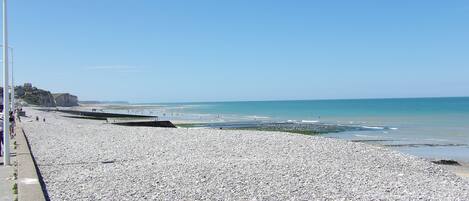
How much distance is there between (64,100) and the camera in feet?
443

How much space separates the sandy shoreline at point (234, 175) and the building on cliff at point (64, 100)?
11790 centimetres

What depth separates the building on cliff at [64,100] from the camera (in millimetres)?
131375

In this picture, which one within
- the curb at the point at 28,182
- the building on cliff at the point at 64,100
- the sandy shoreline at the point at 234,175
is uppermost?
the building on cliff at the point at 64,100

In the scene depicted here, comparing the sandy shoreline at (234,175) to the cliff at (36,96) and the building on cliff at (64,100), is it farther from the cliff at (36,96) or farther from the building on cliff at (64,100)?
the building on cliff at (64,100)

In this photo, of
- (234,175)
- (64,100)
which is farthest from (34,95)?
(234,175)

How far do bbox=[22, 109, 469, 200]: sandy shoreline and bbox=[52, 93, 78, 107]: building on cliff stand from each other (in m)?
118

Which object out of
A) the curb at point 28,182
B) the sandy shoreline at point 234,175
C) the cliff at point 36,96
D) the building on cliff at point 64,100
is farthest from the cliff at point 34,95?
the curb at point 28,182

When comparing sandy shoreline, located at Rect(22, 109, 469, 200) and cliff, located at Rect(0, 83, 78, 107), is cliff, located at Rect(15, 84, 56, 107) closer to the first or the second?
cliff, located at Rect(0, 83, 78, 107)

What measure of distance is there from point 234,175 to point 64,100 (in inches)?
5196

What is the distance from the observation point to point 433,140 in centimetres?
3256

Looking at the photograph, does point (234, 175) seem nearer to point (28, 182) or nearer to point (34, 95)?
point (28, 182)

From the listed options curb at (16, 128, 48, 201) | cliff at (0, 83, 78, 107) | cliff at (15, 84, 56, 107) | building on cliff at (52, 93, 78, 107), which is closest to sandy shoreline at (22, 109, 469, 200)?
curb at (16, 128, 48, 201)

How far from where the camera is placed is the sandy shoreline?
915cm

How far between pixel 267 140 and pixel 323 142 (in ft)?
6.76
